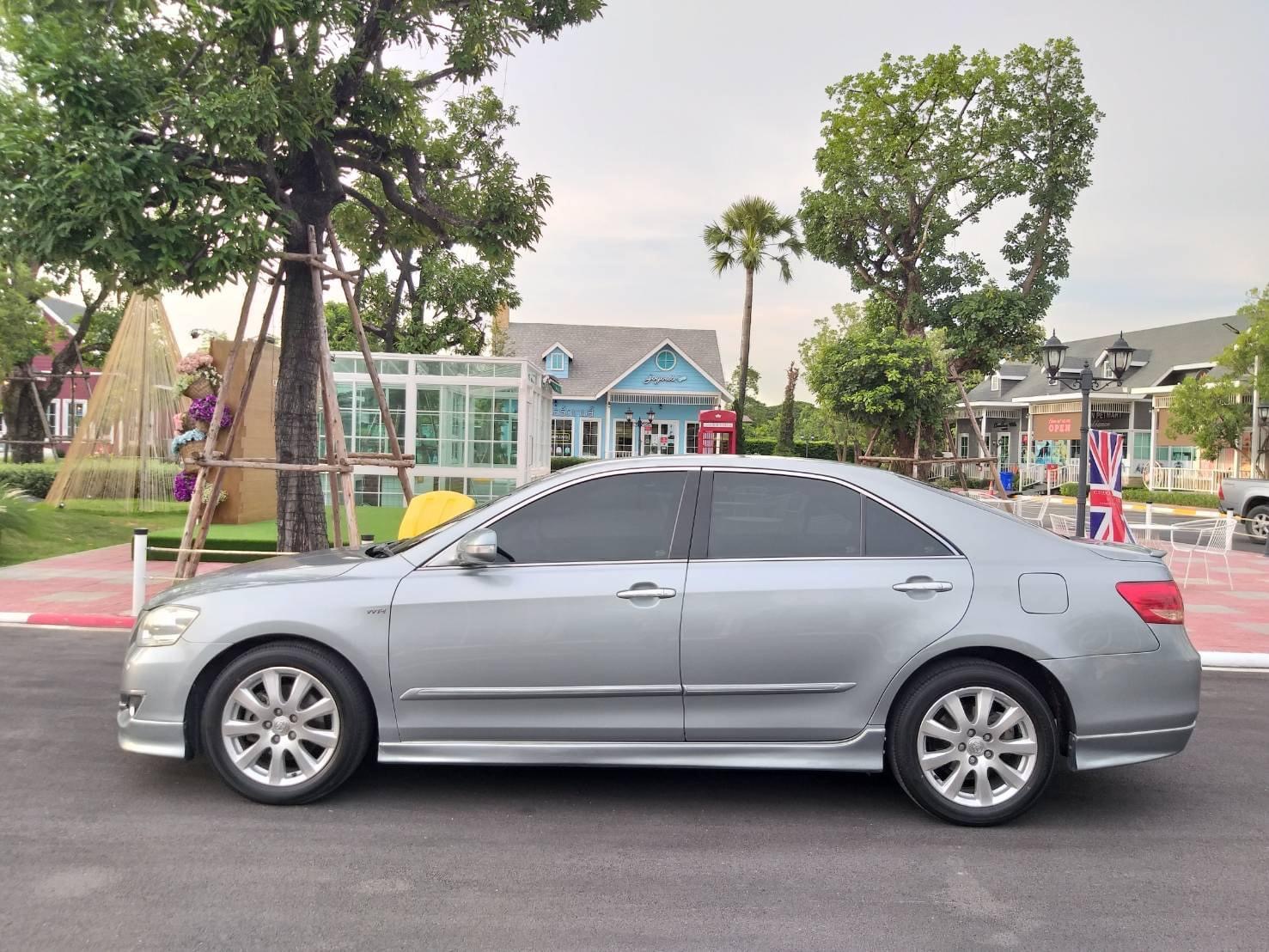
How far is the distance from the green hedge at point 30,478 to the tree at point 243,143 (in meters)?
13.2

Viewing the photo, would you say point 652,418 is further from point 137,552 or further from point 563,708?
point 563,708

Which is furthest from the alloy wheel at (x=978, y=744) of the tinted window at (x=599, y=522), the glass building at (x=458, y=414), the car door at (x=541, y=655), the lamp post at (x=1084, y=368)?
the glass building at (x=458, y=414)

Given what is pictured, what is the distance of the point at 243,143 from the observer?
8.14 metres

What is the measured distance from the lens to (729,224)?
4197 centimetres

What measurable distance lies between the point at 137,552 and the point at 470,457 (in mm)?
8492

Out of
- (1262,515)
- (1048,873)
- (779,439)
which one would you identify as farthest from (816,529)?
(779,439)

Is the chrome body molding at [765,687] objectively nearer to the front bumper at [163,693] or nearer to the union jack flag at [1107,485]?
the front bumper at [163,693]

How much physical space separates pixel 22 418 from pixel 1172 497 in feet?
122

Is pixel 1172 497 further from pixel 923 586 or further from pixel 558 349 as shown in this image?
pixel 923 586

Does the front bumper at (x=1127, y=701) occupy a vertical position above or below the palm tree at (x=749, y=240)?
below

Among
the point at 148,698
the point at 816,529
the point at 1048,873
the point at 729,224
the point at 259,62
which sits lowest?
A: the point at 1048,873

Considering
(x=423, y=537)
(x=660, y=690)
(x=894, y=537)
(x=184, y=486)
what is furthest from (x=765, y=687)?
(x=184, y=486)

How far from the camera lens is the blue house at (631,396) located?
43.3 m

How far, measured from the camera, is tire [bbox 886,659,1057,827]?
4.02 meters
